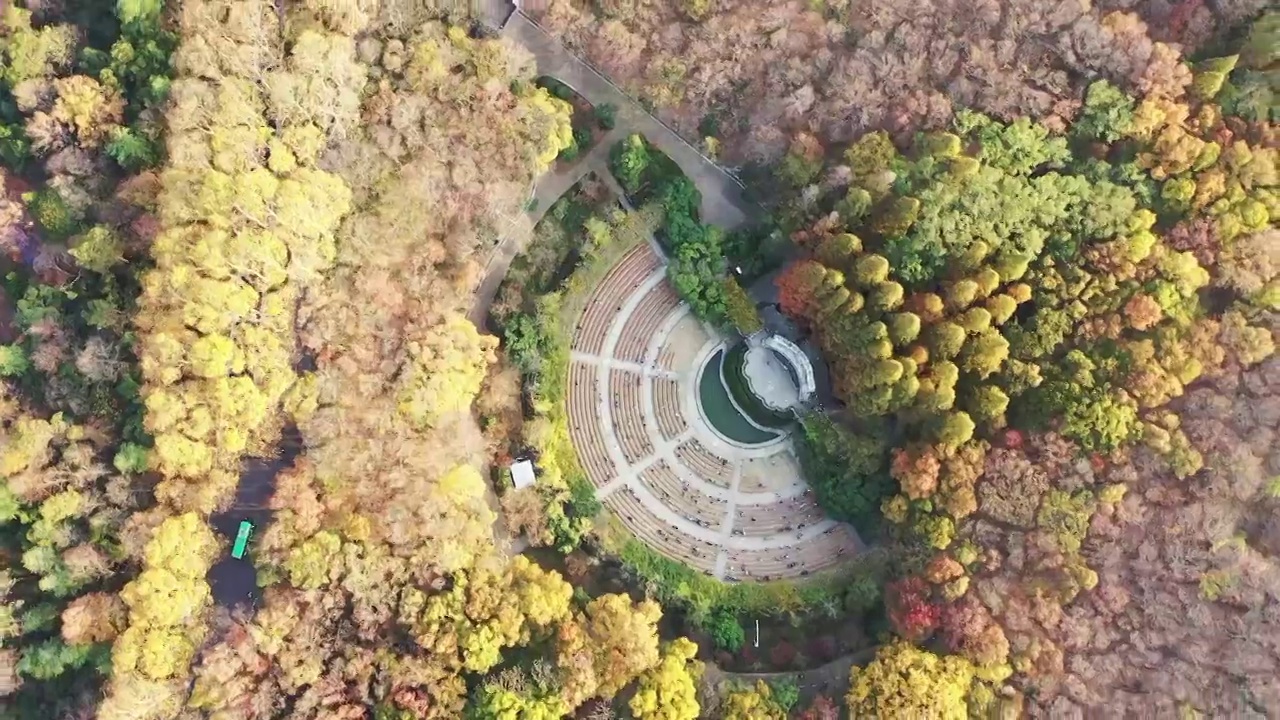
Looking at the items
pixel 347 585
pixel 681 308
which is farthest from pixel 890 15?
pixel 347 585

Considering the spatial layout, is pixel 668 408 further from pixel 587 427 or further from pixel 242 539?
pixel 242 539

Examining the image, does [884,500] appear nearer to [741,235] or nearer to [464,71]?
[741,235]

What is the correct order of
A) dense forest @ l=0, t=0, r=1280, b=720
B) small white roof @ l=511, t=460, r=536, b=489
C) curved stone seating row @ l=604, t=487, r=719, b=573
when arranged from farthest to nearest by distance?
curved stone seating row @ l=604, t=487, r=719, b=573
small white roof @ l=511, t=460, r=536, b=489
dense forest @ l=0, t=0, r=1280, b=720

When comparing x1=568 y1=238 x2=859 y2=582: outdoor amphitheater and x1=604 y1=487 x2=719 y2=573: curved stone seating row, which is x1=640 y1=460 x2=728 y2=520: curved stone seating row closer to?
x1=568 y1=238 x2=859 y2=582: outdoor amphitheater

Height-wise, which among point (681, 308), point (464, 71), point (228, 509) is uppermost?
point (464, 71)

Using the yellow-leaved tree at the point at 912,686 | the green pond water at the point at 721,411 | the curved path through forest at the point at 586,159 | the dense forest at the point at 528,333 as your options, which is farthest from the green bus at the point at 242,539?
the yellow-leaved tree at the point at 912,686

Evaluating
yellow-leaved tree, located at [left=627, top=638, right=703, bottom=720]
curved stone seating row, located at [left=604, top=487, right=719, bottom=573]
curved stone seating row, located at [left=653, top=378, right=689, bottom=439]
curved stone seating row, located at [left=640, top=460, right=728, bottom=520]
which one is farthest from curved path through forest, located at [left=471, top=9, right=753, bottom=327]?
yellow-leaved tree, located at [left=627, top=638, right=703, bottom=720]

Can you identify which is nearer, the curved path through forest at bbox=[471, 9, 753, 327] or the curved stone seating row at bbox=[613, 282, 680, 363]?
the curved path through forest at bbox=[471, 9, 753, 327]

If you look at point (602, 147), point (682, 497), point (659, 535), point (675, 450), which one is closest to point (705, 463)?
point (675, 450)
